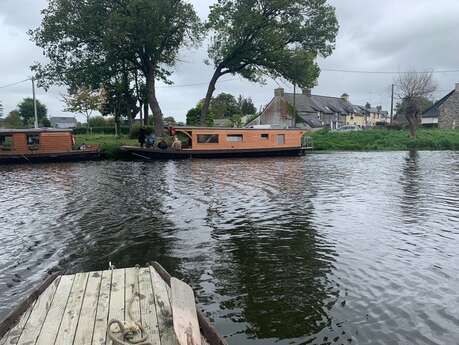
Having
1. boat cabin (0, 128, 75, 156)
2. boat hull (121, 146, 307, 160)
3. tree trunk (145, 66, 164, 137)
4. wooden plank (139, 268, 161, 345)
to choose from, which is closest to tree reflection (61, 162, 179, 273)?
wooden plank (139, 268, 161, 345)

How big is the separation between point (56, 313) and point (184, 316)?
153 cm

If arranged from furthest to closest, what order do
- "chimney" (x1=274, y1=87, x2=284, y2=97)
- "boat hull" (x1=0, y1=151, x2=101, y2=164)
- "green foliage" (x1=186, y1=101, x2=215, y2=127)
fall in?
1. "chimney" (x1=274, y1=87, x2=284, y2=97)
2. "green foliage" (x1=186, y1=101, x2=215, y2=127)
3. "boat hull" (x1=0, y1=151, x2=101, y2=164)

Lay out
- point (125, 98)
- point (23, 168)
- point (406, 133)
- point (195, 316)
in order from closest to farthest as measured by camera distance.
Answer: point (195, 316) → point (23, 168) → point (125, 98) → point (406, 133)

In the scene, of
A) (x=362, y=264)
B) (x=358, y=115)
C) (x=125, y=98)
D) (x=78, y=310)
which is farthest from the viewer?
(x=358, y=115)

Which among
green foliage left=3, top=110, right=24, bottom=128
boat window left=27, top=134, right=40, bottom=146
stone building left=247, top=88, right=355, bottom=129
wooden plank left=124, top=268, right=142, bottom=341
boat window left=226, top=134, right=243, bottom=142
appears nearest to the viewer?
wooden plank left=124, top=268, right=142, bottom=341

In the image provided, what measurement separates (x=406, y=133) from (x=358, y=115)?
117 feet

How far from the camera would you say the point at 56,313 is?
15.3ft

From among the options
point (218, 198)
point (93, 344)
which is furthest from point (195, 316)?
point (218, 198)

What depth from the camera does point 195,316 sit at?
428 centimetres

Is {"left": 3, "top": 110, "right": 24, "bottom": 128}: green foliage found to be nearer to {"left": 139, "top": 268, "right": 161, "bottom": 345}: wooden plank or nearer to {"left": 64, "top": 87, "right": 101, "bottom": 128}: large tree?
{"left": 64, "top": 87, "right": 101, "bottom": 128}: large tree

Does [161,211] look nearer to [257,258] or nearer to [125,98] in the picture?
[257,258]

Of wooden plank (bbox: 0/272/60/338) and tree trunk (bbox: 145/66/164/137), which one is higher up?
tree trunk (bbox: 145/66/164/137)

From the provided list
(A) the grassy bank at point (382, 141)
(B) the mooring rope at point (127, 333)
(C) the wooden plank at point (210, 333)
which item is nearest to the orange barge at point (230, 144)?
(A) the grassy bank at point (382, 141)

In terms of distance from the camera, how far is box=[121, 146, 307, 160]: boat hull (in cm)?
3322
